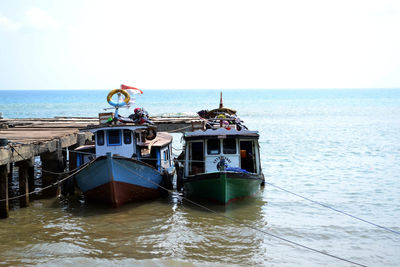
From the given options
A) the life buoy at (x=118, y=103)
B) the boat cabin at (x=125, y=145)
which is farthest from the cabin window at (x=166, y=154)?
the life buoy at (x=118, y=103)

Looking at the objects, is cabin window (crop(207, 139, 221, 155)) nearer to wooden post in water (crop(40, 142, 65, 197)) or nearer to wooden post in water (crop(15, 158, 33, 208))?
wooden post in water (crop(40, 142, 65, 197))

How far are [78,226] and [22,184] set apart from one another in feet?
10.7

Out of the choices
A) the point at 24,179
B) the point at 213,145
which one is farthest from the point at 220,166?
the point at 24,179

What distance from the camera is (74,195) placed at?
2102 centimetres

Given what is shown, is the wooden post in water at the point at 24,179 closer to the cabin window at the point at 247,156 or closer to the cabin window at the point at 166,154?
the cabin window at the point at 166,154

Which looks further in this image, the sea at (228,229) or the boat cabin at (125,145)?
the boat cabin at (125,145)

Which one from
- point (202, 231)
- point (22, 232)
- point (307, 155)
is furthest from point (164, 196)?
point (307, 155)

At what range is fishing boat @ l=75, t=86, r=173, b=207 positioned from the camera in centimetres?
1800

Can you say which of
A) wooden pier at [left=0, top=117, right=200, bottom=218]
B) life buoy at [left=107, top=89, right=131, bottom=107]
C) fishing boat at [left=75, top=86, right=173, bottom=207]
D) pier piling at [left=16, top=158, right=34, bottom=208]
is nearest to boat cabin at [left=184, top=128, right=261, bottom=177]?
fishing boat at [left=75, top=86, right=173, bottom=207]

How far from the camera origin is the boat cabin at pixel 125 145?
19359 millimetres

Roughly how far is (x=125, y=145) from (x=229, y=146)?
13.2ft

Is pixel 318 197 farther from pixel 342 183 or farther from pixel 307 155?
pixel 307 155

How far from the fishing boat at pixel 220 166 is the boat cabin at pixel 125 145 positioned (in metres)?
1.29

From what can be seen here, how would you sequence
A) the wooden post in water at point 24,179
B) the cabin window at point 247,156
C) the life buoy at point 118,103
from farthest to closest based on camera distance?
the cabin window at point 247,156, the life buoy at point 118,103, the wooden post in water at point 24,179
